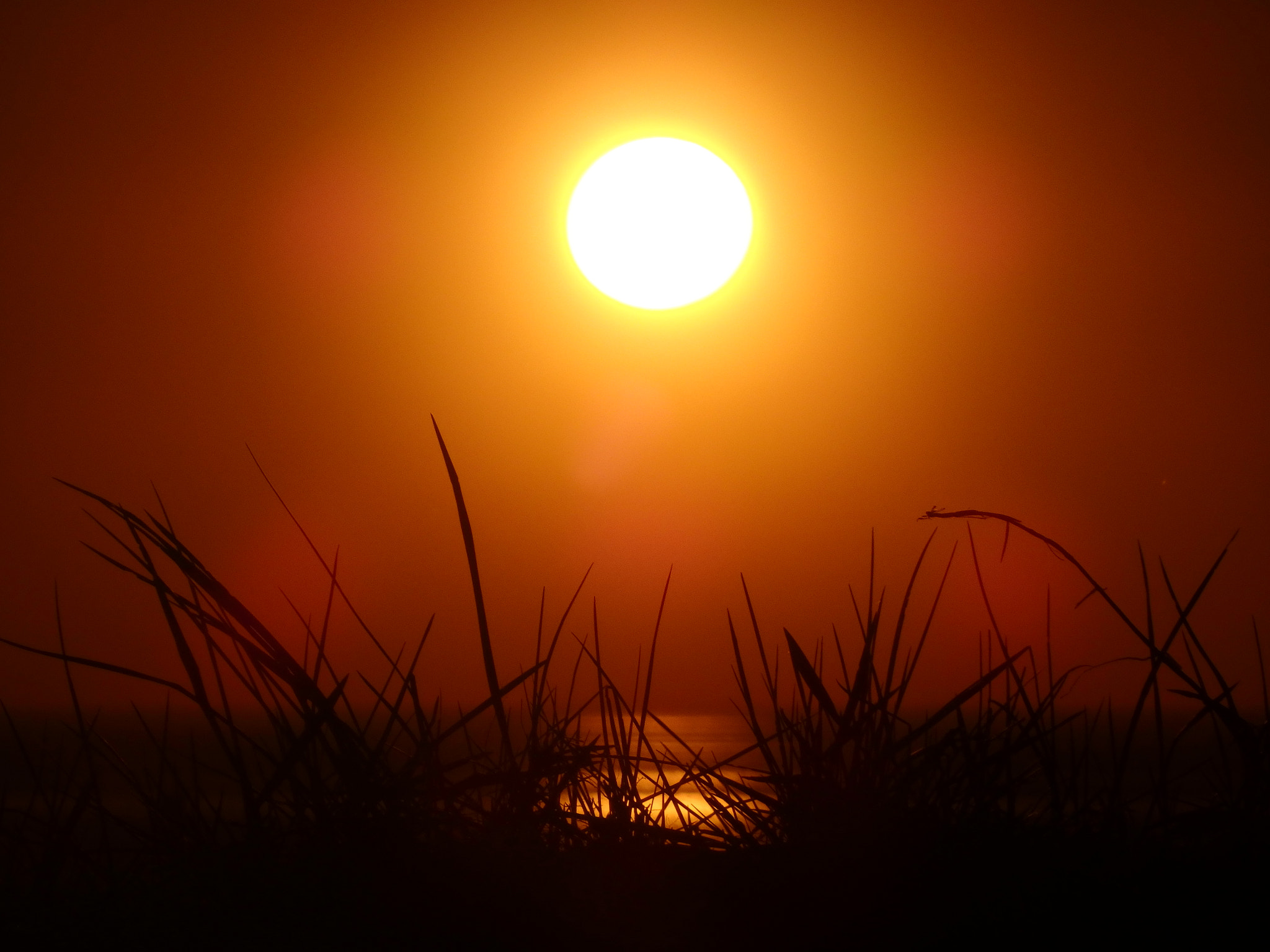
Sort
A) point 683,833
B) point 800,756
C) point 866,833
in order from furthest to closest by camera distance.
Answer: point 800,756 < point 683,833 < point 866,833

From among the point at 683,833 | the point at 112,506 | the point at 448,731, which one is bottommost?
the point at 683,833

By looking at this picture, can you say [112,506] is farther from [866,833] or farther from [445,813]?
[866,833]

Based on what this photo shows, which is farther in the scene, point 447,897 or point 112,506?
point 112,506

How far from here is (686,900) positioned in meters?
0.94

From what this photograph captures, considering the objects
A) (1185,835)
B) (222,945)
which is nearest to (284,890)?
(222,945)

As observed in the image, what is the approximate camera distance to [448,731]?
1.16 meters

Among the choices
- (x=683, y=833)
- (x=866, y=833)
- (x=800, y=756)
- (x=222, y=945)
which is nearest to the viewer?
(x=222, y=945)

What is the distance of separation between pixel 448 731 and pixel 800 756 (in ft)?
1.47

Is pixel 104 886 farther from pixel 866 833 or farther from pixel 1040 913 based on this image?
pixel 1040 913

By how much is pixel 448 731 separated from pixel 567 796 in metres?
0.23

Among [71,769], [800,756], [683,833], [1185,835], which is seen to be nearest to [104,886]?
[71,769]

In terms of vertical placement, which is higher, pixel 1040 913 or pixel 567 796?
pixel 567 796

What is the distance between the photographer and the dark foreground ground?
33.8 inches

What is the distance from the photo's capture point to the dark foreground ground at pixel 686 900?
858 millimetres
